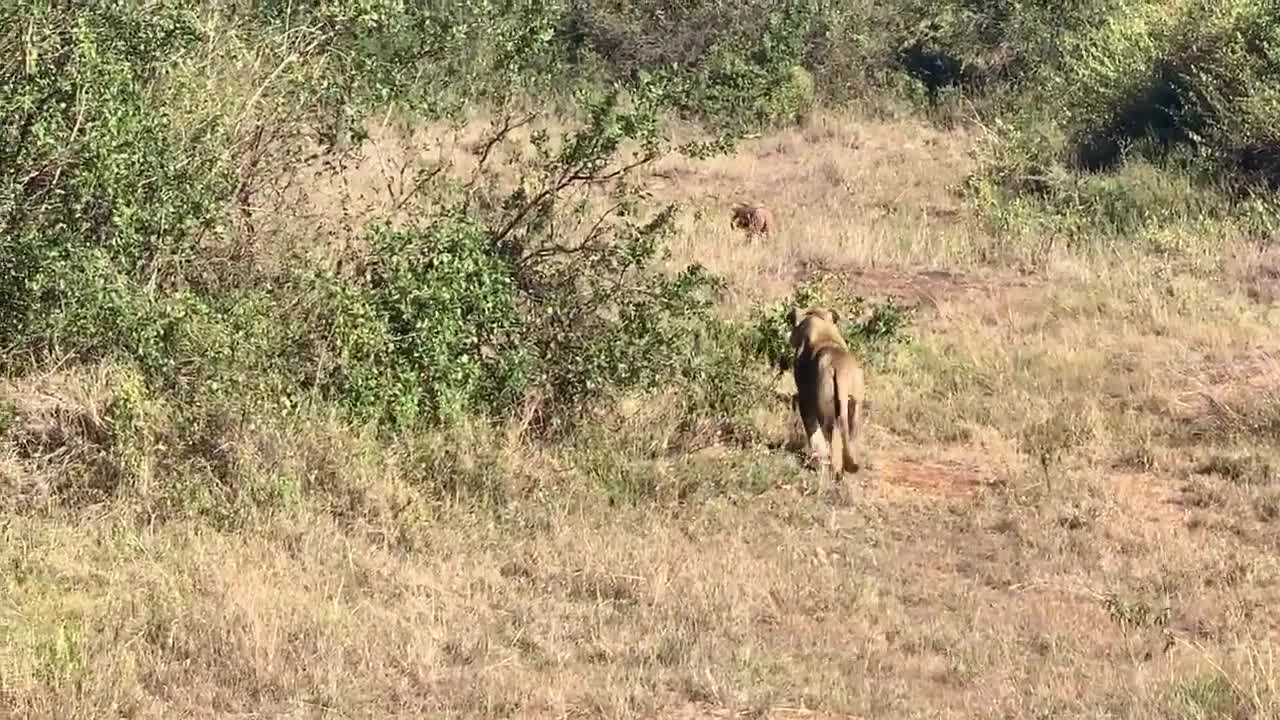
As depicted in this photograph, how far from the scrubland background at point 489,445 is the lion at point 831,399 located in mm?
190

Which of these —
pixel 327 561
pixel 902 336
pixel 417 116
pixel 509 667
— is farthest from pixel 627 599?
pixel 902 336

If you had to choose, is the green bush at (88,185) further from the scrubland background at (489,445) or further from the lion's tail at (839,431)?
the lion's tail at (839,431)

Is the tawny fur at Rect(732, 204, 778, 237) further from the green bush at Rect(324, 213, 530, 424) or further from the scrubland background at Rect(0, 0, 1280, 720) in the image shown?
the green bush at Rect(324, 213, 530, 424)

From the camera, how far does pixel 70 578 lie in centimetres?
568

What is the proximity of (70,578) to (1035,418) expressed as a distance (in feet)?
17.6

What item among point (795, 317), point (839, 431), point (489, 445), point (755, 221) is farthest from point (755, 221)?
point (489, 445)

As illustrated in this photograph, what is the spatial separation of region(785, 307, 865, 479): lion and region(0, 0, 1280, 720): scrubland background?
0.62 feet

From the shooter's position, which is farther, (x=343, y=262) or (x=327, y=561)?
(x=343, y=262)

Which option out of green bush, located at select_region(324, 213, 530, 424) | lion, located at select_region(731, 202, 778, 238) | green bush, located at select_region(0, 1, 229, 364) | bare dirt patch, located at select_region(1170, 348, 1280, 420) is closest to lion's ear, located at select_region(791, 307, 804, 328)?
green bush, located at select_region(324, 213, 530, 424)

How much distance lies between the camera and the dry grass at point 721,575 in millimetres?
4992

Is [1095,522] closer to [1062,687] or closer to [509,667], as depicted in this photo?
[1062,687]

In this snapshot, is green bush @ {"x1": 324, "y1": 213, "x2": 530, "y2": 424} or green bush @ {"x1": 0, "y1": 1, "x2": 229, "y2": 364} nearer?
green bush @ {"x1": 0, "y1": 1, "x2": 229, "y2": 364}

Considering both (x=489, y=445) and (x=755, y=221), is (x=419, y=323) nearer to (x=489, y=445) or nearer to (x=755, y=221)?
(x=489, y=445)

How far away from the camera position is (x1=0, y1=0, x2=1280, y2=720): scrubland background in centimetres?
519
